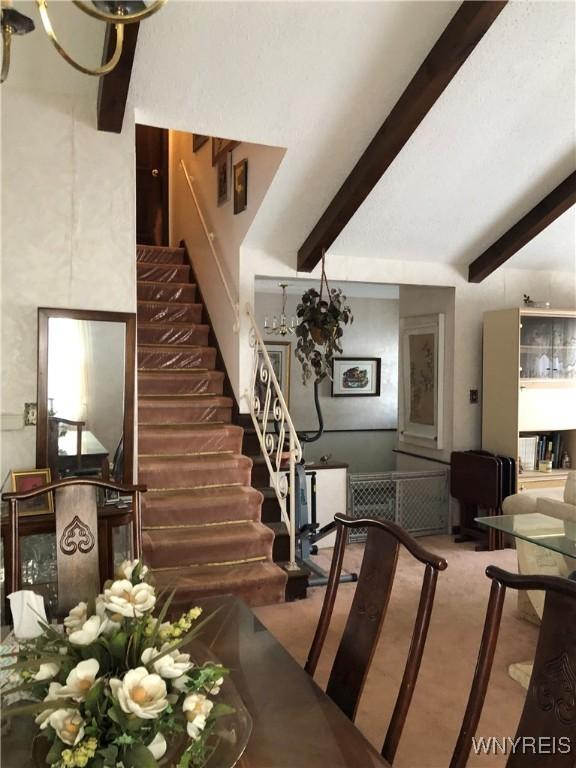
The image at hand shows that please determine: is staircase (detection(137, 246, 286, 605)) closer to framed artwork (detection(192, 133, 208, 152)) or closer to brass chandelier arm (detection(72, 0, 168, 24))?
framed artwork (detection(192, 133, 208, 152))

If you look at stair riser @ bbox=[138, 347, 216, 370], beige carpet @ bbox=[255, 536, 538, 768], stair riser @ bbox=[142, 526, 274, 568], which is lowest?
beige carpet @ bbox=[255, 536, 538, 768]

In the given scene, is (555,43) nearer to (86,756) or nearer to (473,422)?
(473,422)

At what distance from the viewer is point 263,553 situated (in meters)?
4.14

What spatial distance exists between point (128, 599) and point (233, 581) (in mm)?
2700

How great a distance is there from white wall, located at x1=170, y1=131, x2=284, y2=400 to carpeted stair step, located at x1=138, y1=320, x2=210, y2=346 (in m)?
0.18

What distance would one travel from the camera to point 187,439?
15.4 feet

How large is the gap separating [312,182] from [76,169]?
5.17ft

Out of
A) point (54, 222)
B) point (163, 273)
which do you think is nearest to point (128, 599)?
point (54, 222)

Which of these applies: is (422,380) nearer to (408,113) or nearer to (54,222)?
(408,113)

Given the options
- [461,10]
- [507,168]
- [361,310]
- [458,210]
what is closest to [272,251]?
[458,210]

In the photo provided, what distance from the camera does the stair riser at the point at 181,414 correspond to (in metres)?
4.86

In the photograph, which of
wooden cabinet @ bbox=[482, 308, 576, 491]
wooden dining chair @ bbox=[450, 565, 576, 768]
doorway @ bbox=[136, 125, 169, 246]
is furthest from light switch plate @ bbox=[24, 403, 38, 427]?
doorway @ bbox=[136, 125, 169, 246]

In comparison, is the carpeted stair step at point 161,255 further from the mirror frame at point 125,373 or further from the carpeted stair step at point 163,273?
the mirror frame at point 125,373

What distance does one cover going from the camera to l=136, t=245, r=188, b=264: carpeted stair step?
259 inches
